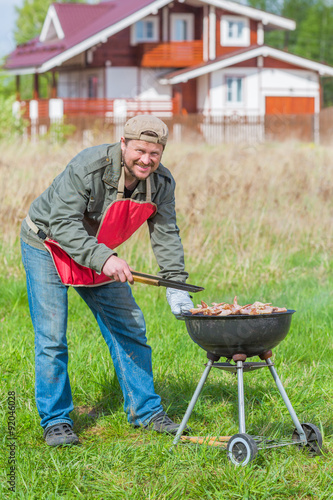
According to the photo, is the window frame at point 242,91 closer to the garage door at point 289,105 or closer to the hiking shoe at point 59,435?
the garage door at point 289,105

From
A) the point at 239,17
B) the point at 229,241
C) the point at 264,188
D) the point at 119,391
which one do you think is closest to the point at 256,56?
the point at 239,17

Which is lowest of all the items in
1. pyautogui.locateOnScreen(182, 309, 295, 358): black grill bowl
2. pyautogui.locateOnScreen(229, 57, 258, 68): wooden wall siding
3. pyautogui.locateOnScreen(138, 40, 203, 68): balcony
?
pyautogui.locateOnScreen(182, 309, 295, 358): black grill bowl

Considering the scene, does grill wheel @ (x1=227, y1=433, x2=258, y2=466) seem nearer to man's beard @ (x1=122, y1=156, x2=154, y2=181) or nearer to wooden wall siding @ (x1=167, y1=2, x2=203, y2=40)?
man's beard @ (x1=122, y1=156, x2=154, y2=181)

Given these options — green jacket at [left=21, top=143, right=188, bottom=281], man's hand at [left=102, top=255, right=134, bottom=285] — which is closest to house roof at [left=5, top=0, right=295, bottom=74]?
green jacket at [left=21, top=143, right=188, bottom=281]

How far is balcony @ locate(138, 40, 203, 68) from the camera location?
120ft

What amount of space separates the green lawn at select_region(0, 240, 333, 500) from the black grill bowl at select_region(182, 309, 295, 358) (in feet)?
1.93

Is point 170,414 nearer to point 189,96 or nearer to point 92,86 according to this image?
point 189,96

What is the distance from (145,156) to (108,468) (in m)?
1.72

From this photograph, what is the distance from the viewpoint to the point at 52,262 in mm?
4332

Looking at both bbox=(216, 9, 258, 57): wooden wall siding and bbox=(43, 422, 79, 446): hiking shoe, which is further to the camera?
bbox=(216, 9, 258, 57): wooden wall siding

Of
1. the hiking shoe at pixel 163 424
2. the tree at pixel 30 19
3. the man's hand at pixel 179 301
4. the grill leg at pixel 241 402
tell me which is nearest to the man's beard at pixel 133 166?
the man's hand at pixel 179 301

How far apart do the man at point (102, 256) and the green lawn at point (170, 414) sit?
9.0 inches

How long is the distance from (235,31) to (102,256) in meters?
37.3

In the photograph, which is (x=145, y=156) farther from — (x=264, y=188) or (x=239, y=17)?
(x=239, y=17)
